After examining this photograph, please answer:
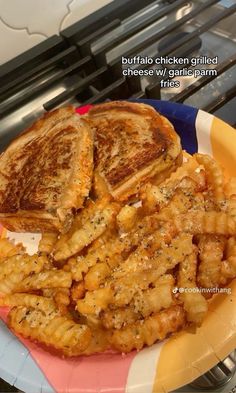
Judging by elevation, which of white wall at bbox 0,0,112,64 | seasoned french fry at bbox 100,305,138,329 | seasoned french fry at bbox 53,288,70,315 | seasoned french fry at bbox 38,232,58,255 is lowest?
seasoned french fry at bbox 100,305,138,329

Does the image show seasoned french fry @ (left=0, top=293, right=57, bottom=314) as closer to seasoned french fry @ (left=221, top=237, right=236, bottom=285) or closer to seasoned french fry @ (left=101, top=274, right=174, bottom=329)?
seasoned french fry @ (left=101, top=274, right=174, bottom=329)

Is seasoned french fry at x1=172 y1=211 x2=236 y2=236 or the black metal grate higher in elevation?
the black metal grate

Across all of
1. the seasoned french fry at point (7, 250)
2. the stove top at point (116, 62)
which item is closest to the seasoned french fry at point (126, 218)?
the seasoned french fry at point (7, 250)

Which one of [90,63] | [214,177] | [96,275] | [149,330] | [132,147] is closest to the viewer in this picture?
[149,330]

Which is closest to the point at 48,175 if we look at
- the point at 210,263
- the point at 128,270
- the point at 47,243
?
the point at 47,243

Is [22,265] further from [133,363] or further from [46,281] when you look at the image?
[133,363]

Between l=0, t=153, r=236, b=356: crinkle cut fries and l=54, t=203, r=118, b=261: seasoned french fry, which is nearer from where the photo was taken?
l=0, t=153, r=236, b=356: crinkle cut fries

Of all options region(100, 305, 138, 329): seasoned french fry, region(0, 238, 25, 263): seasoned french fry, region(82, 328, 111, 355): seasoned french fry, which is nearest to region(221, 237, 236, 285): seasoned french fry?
region(100, 305, 138, 329): seasoned french fry

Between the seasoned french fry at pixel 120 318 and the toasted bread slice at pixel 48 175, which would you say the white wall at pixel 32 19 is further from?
the seasoned french fry at pixel 120 318
